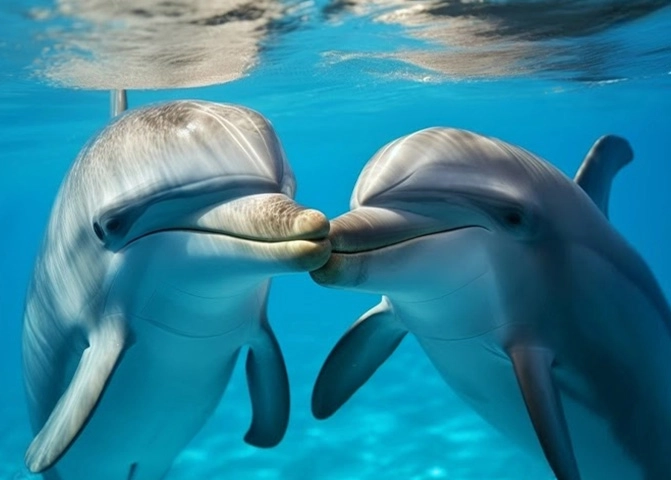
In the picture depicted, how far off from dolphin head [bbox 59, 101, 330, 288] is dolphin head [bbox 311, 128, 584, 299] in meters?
0.30

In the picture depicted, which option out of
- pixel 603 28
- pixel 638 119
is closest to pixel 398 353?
pixel 603 28

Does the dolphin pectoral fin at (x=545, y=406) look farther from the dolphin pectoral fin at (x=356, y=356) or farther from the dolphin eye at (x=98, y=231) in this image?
the dolphin eye at (x=98, y=231)

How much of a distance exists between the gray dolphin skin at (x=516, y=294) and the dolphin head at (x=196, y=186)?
0.34m

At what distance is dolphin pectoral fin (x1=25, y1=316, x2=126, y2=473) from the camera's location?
385 cm

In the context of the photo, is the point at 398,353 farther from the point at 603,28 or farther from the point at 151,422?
the point at 151,422

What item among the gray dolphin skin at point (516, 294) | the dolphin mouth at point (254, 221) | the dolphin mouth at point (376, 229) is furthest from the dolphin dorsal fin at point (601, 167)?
the dolphin mouth at point (254, 221)

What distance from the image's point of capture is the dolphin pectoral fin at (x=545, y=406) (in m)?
3.56

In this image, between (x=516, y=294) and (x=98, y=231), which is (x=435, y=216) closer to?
(x=516, y=294)

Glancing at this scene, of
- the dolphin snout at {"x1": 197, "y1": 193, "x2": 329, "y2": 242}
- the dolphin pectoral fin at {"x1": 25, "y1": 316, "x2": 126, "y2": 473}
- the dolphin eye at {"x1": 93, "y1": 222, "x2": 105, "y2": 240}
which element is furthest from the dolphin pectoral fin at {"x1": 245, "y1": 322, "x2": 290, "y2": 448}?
the dolphin snout at {"x1": 197, "y1": 193, "x2": 329, "y2": 242}

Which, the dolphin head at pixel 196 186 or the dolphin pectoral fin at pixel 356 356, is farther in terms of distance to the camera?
the dolphin pectoral fin at pixel 356 356

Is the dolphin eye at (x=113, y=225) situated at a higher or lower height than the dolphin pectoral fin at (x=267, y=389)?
higher

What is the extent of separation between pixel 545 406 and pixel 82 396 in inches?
100

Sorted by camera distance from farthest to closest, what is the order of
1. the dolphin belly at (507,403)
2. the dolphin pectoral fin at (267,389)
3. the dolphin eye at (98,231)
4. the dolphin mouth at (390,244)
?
1. the dolphin pectoral fin at (267,389)
2. the dolphin belly at (507,403)
3. the dolphin eye at (98,231)
4. the dolphin mouth at (390,244)

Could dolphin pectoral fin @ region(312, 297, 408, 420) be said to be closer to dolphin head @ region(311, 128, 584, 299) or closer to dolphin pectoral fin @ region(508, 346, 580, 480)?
dolphin pectoral fin @ region(508, 346, 580, 480)
